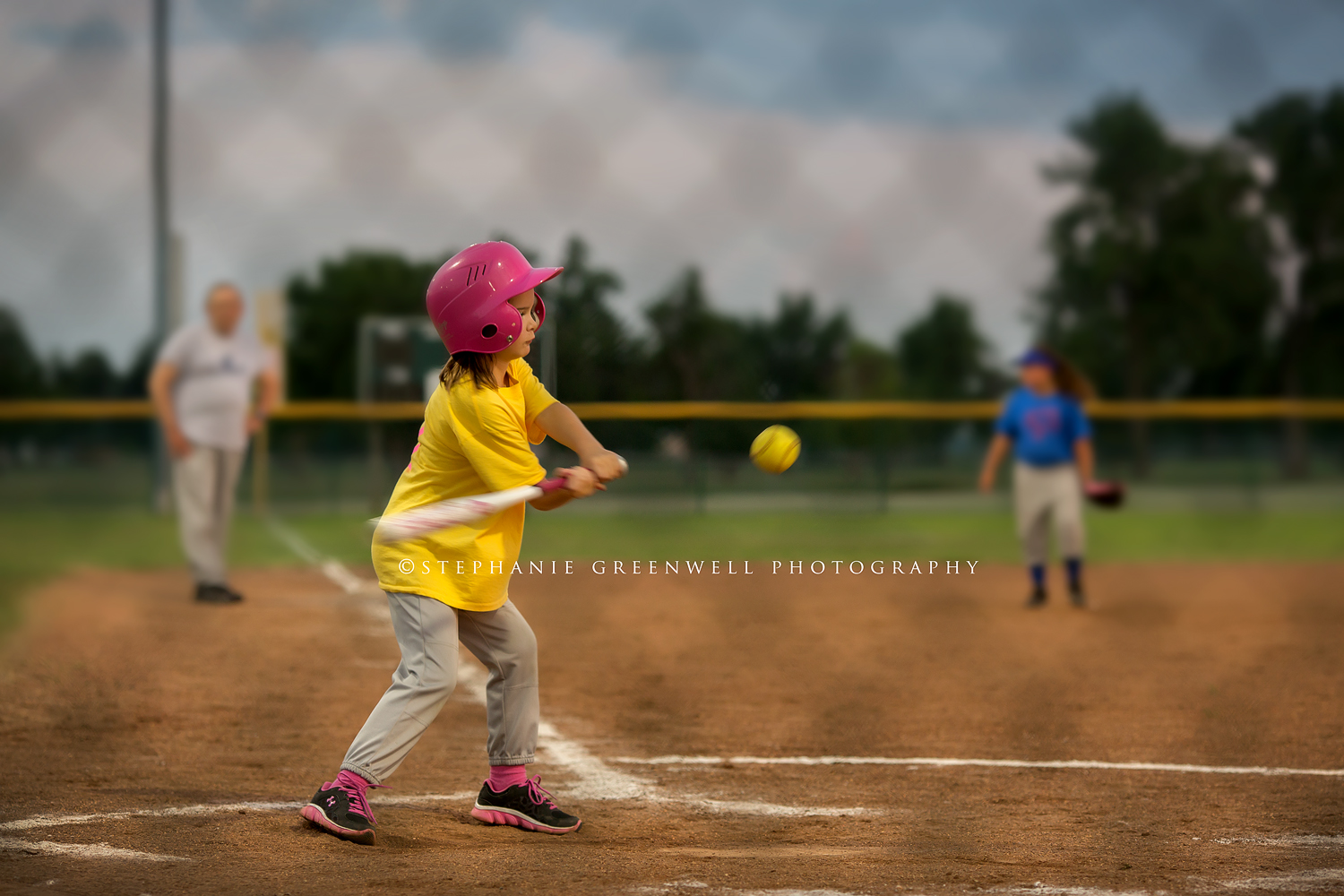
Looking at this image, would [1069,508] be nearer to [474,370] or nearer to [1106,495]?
[1106,495]

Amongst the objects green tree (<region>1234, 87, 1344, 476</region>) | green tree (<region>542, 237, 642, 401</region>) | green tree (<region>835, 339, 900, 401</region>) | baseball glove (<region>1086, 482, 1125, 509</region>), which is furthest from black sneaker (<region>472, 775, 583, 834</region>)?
green tree (<region>1234, 87, 1344, 476</region>)

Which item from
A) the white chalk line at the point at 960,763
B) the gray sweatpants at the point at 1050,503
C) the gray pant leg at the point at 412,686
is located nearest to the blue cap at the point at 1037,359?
the gray sweatpants at the point at 1050,503

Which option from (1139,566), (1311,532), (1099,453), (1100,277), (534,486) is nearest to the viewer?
(534,486)

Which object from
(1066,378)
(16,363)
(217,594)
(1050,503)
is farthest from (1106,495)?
(16,363)

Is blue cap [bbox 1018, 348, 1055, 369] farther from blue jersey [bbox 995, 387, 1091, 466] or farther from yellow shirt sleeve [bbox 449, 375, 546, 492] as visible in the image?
yellow shirt sleeve [bbox 449, 375, 546, 492]

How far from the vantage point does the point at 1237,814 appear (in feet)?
9.04

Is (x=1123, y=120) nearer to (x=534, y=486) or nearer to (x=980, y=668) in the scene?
(x=980, y=668)

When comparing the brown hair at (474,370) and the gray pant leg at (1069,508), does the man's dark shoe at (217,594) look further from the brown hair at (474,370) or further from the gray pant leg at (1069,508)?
the brown hair at (474,370)

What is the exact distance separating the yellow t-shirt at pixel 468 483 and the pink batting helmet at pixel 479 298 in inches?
3.4

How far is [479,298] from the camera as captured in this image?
2.55m

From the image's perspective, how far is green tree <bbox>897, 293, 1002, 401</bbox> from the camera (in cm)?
1165

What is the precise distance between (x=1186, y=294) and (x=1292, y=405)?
8.79m

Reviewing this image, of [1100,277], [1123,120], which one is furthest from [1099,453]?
[1123,120]

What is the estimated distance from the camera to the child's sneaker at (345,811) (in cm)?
244
